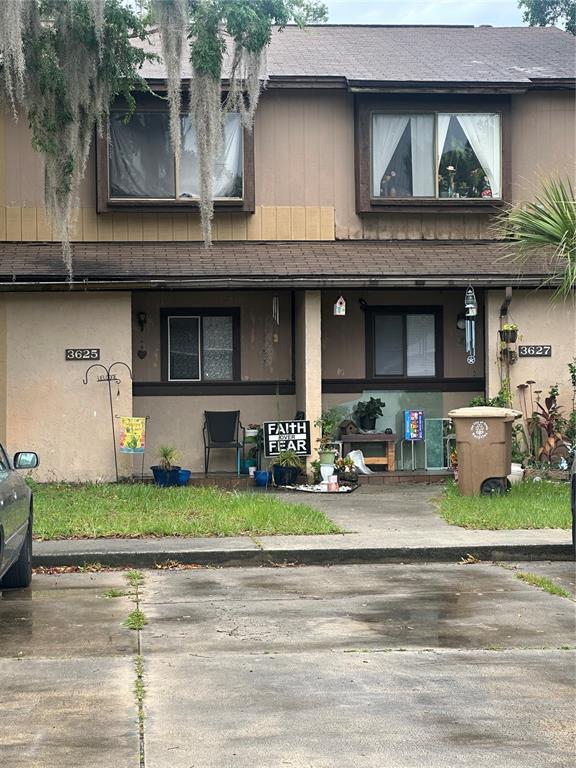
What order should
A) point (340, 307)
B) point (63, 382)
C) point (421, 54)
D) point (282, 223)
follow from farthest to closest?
1. point (421, 54)
2. point (282, 223)
3. point (340, 307)
4. point (63, 382)

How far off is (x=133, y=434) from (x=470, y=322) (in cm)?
541

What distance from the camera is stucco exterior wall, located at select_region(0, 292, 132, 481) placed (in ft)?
57.1

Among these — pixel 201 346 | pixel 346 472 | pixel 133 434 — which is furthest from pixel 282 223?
pixel 133 434

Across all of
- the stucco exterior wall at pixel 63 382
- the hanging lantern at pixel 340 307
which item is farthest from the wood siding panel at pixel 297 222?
the stucco exterior wall at pixel 63 382

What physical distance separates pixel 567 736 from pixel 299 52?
53.5 ft

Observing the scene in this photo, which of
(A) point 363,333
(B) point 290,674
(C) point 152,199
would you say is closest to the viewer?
(B) point 290,674

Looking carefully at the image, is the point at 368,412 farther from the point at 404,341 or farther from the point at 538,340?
the point at 538,340

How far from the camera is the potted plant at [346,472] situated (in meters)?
17.6

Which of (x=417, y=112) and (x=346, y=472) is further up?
(x=417, y=112)

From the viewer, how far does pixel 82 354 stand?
Answer: 17.5m

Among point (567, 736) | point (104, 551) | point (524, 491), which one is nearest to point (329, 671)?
point (567, 736)

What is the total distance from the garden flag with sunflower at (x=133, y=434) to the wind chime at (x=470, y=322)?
200 inches

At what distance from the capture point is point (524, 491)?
15688 mm

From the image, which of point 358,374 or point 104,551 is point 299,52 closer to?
point 358,374
